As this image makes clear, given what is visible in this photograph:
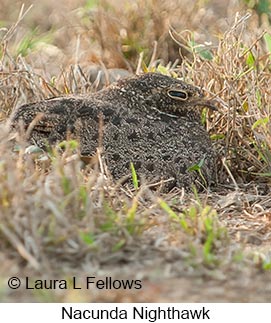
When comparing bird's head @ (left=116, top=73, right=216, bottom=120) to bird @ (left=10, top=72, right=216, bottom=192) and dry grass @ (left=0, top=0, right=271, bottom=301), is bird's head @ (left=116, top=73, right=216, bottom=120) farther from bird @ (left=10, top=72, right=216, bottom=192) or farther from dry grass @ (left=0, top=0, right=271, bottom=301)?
dry grass @ (left=0, top=0, right=271, bottom=301)

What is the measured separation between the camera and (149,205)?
461cm

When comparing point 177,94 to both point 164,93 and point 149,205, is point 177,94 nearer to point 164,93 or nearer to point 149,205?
point 164,93

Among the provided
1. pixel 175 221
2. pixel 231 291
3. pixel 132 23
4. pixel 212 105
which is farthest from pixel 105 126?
pixel 132 23

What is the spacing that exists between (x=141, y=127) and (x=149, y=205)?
66 cm

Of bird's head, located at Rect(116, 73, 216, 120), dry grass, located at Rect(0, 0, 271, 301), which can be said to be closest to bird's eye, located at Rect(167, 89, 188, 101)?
bird's head, located at Rect(116, 73, 216, 120)

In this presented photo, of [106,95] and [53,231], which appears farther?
[106,95]

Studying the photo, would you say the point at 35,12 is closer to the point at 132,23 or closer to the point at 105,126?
the point at 132,23

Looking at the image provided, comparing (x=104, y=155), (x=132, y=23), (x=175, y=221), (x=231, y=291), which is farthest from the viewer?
(x=132, y=23)

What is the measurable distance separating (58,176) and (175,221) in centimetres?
53

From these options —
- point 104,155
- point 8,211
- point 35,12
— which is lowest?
point 35,12

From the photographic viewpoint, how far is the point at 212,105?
5.37m

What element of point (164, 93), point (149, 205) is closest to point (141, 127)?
point (164, 93)

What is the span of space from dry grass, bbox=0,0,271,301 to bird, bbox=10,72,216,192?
0.42 feet

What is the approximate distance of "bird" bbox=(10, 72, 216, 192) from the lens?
5.00 m
